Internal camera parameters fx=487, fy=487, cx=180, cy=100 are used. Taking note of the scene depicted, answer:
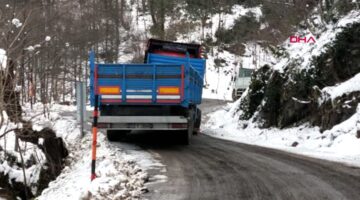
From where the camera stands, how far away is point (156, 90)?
1302cm

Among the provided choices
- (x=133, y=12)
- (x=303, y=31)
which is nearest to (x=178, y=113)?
(x=303, y=31)

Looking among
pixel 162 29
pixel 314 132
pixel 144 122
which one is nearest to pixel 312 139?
pixel 314 132

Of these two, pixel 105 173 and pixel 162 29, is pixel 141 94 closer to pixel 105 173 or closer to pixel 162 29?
pixel 105 173

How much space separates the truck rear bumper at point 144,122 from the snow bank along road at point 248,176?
665 millimetres

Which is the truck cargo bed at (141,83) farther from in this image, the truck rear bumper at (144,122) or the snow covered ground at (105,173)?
the snow covered ground at (105,173)

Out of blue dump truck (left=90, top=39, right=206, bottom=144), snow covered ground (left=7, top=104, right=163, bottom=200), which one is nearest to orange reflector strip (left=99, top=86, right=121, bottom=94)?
blue dump truck (left=90, top=39, right=206, bottom=144)

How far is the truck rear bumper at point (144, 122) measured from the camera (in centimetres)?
1316

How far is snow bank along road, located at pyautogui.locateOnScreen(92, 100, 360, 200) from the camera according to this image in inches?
304

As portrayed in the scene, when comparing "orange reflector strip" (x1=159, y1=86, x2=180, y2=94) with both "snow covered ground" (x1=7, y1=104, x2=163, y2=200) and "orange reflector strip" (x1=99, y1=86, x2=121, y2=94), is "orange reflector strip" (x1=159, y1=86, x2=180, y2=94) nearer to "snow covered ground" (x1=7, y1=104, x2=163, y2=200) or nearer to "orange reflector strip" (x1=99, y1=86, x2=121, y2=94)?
"orange reflector strip" (x1=99, y1=86, x2=121, y2=94)

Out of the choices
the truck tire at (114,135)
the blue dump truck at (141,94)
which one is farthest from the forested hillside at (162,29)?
the blue dump truck at (141,94)

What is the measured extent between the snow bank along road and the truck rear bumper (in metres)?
0.67

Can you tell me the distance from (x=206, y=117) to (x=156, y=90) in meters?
17.0

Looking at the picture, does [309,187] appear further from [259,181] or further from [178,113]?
[178,113]

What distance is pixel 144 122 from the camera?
519 inches
